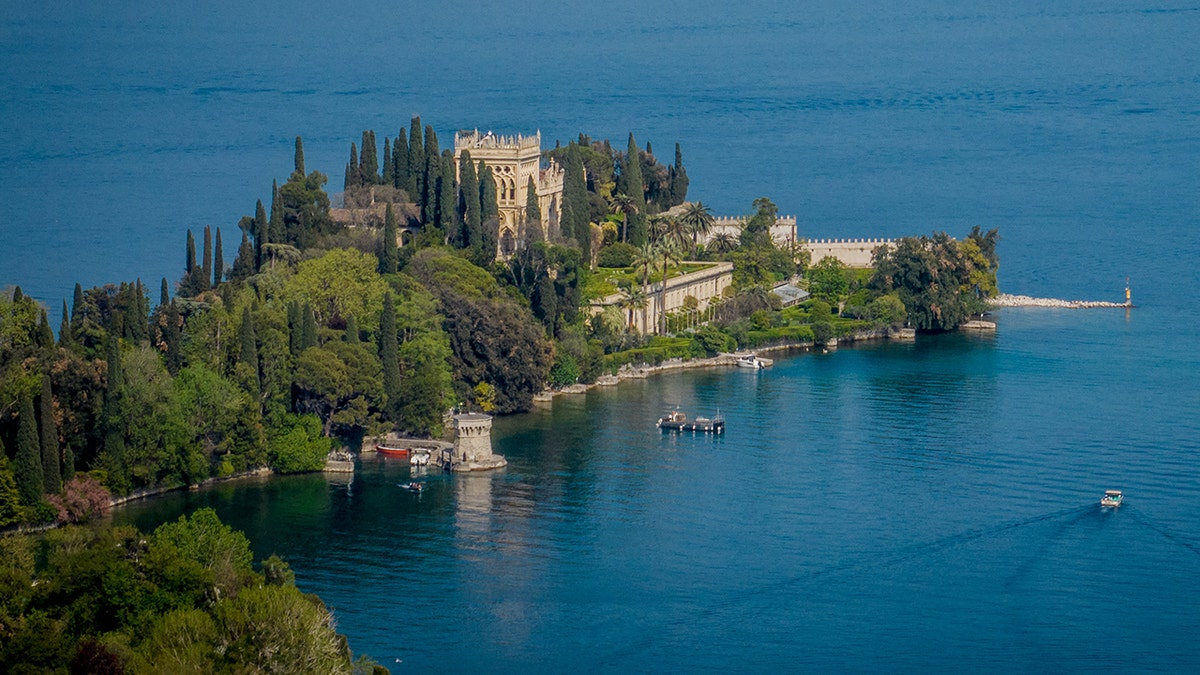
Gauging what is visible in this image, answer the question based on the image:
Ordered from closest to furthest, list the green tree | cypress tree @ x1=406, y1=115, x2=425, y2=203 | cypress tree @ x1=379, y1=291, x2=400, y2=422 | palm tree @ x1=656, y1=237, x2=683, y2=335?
cypress tree @ x1=379, y1=291, x2=400, y2=422 < palm tree @ x1=656, y1=237, x2=683, y2=335 < cypress tree @ x1=406, y1=115, x2=425, y2=203 < the green tree

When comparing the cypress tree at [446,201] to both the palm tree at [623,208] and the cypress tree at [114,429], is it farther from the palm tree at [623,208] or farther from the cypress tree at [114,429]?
the cypress tree at [114,429]

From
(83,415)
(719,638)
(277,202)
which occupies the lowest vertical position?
(719,638)

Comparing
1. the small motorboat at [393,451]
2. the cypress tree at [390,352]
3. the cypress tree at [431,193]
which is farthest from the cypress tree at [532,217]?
the small motorboat at [393,451]

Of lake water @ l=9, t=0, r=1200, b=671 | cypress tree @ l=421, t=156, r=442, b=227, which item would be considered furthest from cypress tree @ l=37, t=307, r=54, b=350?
cypress tree @ l=421, t=156, r=442, b=227

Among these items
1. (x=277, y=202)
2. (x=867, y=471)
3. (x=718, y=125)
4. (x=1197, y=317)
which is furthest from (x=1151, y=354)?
(x=718, y=125)

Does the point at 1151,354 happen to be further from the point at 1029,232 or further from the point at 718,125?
the point at 718,125

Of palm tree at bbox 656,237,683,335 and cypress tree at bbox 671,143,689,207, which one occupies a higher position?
cypress tree at bbox 671,143,689,207

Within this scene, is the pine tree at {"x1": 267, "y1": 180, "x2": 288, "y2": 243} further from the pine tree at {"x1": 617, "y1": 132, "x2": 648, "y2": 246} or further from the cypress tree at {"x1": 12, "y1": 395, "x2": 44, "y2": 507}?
the cypress tree at {"x1": 12, "y1": 395, "x2": 44, "y2": 507}
